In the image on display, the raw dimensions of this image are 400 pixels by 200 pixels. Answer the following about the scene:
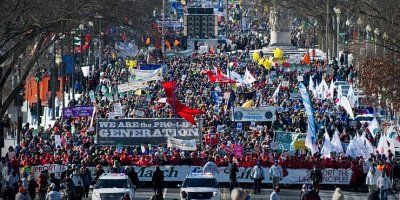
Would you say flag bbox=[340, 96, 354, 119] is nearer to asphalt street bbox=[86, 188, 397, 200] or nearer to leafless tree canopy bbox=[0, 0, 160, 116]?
asphalt street bbox=[86, 188, 397, 200]

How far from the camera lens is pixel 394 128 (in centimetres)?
5153

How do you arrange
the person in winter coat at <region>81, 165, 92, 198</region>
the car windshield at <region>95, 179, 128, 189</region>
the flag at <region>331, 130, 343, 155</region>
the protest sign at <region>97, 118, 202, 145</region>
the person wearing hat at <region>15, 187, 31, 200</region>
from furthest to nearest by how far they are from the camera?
the protest sign at <region>97, 118, 202, 145</region> < the flag at <region>331, 130, 343, 155</region> < the person in winter coat at <region>81, 165, 92, 198</region> < the car windshield at <region>95, 179, 128, 189</region> < the person wearing hat at <region>15, 187, 31, 200</region>

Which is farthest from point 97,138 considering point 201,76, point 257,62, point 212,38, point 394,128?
point 212,38

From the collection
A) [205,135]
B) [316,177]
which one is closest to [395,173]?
[316,177]

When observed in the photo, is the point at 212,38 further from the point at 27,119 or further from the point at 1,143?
the point at 1,143

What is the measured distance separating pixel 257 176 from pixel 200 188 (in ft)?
18.0

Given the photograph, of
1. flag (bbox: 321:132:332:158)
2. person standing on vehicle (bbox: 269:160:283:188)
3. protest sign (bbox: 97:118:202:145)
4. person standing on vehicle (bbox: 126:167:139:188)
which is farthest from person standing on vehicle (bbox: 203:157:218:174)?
flag (bbox: 321:132:332:158)

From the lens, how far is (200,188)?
40.6 m

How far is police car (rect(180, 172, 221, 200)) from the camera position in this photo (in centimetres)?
4034

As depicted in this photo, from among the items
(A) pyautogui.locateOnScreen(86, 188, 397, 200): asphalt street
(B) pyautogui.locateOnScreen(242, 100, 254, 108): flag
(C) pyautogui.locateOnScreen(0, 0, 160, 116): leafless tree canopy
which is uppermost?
(C) pyautogui.locateOnScreen(0, 0, 160, 116): leafless tree canopy

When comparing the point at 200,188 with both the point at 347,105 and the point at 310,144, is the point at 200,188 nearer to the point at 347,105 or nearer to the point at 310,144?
the point at 310,144

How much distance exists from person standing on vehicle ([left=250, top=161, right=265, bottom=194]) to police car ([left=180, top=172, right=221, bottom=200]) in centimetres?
453

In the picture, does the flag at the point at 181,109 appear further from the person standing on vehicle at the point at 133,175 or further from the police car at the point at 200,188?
the police car at the point at 200,188

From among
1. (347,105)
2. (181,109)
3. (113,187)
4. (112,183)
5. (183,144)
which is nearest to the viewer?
(113,187)
